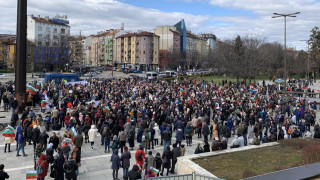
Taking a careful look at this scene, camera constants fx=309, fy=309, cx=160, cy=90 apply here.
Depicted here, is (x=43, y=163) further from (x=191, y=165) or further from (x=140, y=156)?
(x=191, y=165)

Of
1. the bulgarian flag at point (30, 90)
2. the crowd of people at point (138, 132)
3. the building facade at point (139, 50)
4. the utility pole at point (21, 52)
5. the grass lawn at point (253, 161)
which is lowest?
the grass lawn at point (253, 161)

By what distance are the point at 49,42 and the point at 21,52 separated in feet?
224

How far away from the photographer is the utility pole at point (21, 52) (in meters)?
20.5

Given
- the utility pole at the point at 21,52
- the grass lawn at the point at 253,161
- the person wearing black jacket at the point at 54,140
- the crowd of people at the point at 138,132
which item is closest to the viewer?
the grass lawn at the point at 253,161

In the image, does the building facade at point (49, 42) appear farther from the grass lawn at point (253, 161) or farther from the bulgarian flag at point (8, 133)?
the grass lawn at point (253, 161)

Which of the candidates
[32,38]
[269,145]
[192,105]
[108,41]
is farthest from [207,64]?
[269,145]

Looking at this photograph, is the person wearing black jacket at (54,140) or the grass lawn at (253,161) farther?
the person wearing black jacket at (54,140)

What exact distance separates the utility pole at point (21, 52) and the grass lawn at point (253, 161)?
1481 centimetres

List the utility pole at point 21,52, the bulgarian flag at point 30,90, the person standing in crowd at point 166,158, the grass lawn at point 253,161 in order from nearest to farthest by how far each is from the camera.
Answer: the grass lawn at point 253,161 → the person standing in crowd at point 166,158 → the utility pole at point 21,52 → the bulgarian flag at point 30,90

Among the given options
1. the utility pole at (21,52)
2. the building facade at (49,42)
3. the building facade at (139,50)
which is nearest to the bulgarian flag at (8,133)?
the utility pole at (21,52)

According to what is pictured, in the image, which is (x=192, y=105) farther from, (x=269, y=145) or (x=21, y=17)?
Result: (x=21, y=17)

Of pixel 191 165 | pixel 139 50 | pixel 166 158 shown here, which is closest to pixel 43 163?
pixel 166 158

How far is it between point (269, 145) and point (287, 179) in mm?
5747

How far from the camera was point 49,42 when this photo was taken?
84875 mm
